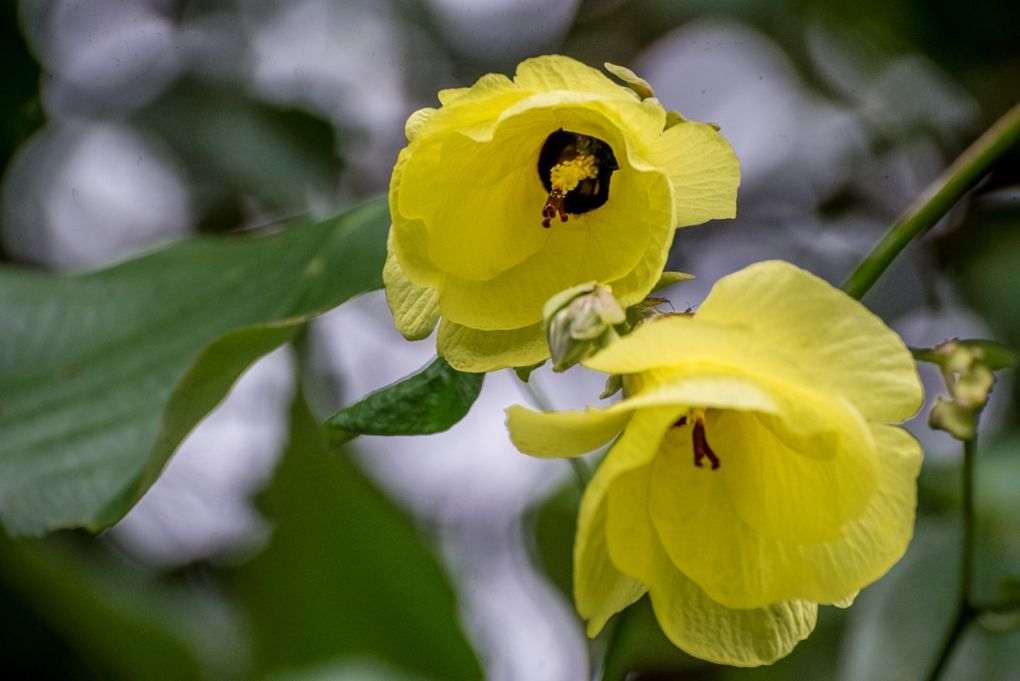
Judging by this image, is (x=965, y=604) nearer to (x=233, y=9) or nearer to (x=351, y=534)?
(x=351, y=534)

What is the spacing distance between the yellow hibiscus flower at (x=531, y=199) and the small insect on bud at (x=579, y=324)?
0.12m

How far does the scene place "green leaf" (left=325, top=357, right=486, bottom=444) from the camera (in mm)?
1036

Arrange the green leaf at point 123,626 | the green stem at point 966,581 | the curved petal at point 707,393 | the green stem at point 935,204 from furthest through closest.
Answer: the green stem at point 966,581
the green stem at point 935,204
the green leaf at point 123,626
the curved petal at point 707,393

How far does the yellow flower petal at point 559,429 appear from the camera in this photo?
854 millimetres

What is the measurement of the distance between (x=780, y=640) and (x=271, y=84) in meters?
1.83

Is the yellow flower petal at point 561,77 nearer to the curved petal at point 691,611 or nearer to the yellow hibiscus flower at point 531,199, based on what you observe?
the yellow hibiscus flower at point 531,199

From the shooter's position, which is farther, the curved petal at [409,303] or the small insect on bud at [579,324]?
the curved petal at [409,303]

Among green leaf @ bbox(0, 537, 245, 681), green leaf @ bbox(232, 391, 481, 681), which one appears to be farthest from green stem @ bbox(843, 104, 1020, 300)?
green leaf @ bbox(0, 537, 245, 681)

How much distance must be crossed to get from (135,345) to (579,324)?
0.65 metres

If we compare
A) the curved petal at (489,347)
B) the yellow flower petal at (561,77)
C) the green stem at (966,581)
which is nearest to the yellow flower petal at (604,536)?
the curved petal at (489,347)

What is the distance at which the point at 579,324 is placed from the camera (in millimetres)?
868

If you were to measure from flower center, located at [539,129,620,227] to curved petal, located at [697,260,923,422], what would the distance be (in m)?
0.29

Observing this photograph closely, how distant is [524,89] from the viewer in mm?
1009

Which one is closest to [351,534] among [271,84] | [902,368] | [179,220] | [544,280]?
[544,280]
